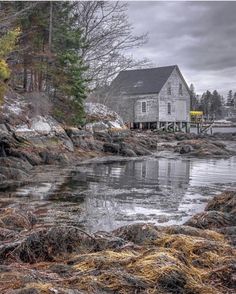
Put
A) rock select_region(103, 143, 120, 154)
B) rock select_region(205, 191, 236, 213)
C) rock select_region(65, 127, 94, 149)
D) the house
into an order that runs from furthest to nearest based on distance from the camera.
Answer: the house < rock select_region(103, 143, 120, 154) < rock select_region(65, 127, 94, 149) < rock select_region(205, 191, 236, 213)

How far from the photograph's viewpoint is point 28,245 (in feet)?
21.0

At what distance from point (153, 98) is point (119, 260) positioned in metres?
46.1

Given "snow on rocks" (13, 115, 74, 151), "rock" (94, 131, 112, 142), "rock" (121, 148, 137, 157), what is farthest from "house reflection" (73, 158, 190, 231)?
"rock" (94, 131, 112, 142)

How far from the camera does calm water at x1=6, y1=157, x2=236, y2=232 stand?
977cm

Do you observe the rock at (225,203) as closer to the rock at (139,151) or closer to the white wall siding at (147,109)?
the rock at (139,151)

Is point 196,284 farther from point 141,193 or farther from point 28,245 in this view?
point 141,193

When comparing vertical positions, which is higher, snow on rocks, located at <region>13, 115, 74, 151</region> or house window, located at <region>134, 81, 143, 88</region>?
house window, located at <region>134, 81, 143, 88</region>

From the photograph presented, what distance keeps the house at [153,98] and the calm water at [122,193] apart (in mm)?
30629

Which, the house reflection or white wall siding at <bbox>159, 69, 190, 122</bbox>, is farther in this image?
white wall siding at <bbox>159, 69, 190, 122</bbox>

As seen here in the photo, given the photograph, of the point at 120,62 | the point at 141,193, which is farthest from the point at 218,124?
the point at 141,193

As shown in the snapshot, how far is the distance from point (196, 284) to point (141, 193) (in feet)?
27.1

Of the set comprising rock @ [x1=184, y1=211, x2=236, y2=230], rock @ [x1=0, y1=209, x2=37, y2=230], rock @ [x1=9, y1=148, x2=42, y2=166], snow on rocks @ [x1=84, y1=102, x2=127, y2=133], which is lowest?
rock @ [x1=184, y1=211, x2=236, y2=230]

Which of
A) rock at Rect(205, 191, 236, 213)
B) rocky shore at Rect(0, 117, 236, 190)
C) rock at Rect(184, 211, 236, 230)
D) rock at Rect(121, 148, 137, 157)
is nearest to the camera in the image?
rock at Rect(184, 211, 236, 230)

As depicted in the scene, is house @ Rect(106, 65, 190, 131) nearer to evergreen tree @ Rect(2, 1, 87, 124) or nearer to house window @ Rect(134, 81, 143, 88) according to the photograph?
house window @ Rect(134, 81, 143, 88)
